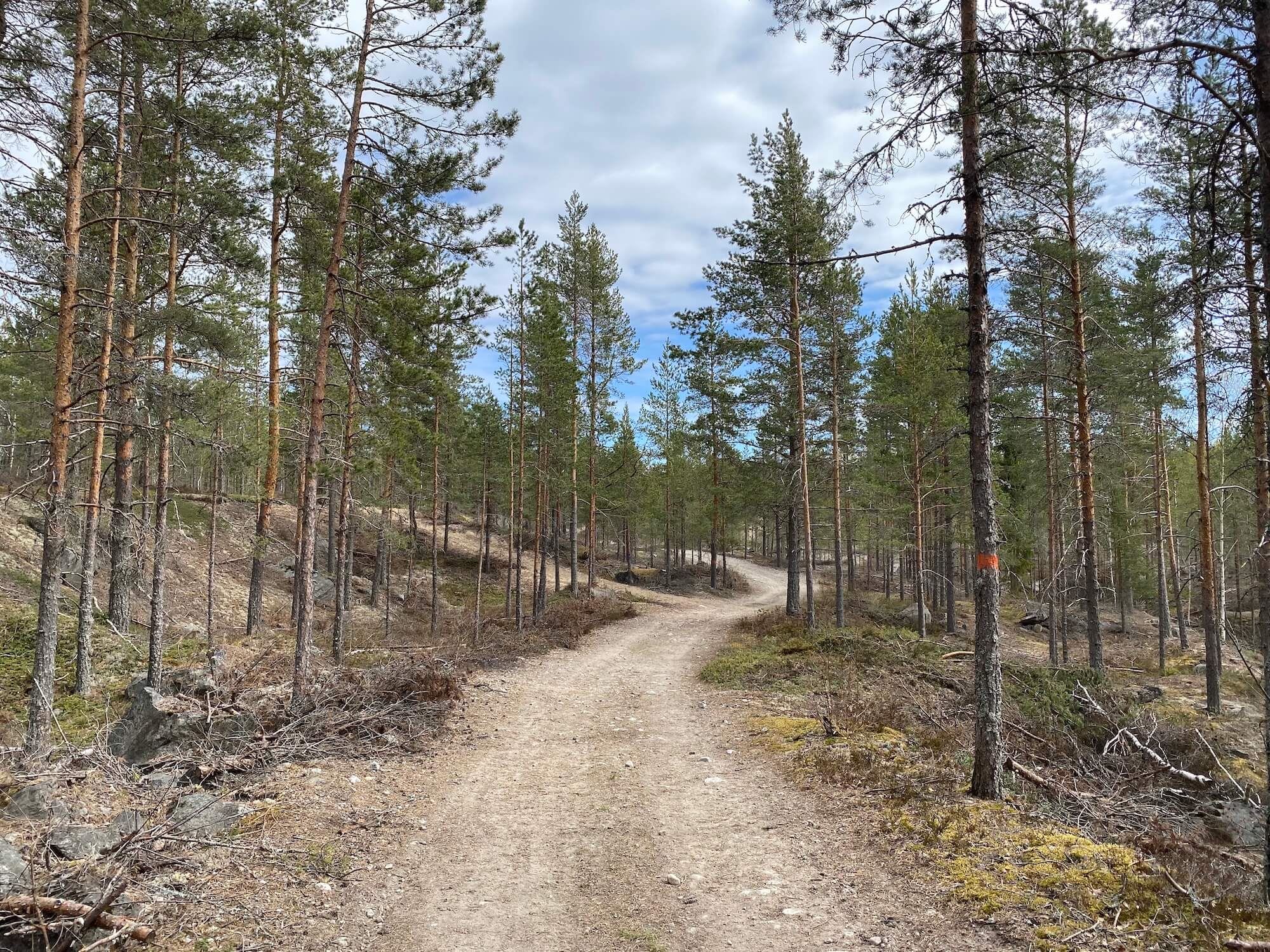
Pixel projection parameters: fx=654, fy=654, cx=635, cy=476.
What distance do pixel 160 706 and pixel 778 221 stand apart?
18.5m

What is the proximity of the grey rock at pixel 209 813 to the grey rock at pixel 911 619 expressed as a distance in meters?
23.5

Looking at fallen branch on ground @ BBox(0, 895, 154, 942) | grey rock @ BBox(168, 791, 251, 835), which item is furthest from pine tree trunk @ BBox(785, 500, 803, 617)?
fallen branch on ground @ BBox(0, 895, 154, 942)

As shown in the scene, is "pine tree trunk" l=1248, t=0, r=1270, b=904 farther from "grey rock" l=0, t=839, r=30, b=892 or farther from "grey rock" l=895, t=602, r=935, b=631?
"grey rock" l=895, t=602, r=935, b=631

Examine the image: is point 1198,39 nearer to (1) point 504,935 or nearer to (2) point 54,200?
(1) point 504,935

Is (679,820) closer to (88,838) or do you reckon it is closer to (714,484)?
(88,838)

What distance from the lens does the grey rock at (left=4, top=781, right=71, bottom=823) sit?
582cm

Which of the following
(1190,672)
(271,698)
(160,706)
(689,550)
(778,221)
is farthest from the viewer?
(689,550)

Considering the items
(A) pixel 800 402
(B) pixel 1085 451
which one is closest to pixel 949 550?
(A) pixel 800 402

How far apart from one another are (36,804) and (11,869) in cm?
227

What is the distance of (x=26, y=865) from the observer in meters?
4.46

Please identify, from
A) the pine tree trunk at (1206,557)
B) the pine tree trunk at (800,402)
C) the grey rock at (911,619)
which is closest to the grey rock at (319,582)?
the pine tree trunk at (800,402)

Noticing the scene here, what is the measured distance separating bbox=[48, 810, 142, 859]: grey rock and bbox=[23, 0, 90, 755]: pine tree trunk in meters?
3.84

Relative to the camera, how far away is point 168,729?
8.49 m

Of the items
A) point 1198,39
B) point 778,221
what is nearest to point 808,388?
point 778,221
